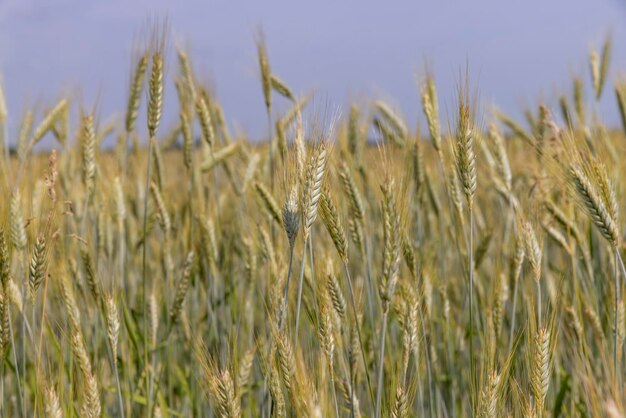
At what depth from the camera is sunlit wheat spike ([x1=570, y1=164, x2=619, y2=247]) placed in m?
1.67

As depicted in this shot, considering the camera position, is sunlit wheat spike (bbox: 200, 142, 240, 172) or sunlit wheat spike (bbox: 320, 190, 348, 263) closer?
sunlit wheat spike (bbox: 320, 190, 348, 263)

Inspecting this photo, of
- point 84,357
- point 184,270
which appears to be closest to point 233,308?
A: point 184,270

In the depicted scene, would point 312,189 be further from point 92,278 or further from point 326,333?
point 92,278

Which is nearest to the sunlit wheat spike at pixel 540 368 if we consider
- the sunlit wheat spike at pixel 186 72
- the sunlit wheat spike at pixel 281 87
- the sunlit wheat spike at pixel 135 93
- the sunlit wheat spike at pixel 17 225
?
the sunlit wheat spike at pixel 17 225

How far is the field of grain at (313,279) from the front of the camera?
5.27 feet

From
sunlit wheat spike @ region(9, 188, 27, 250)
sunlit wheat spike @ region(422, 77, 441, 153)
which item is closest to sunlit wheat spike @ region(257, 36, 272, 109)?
sunlit wheat spike @ region(422, 77, 441, 153)

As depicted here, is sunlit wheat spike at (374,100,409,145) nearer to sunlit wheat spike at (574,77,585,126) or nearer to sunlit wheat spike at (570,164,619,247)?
sunlit wheat spike at (574,77,585,126)

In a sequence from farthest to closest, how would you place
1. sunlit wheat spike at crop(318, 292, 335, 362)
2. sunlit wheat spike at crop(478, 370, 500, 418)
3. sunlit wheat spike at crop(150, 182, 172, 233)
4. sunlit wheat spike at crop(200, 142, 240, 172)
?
sunlit wheat spike at crop(200, 142, 240, 172)
sunlit wheat spike at crop(150, 182, 172, 233)
sunlit wheat spike at crop(318, 292, 335, 362)
sunlit wheat spike at crop(478, 370, 500, 418)

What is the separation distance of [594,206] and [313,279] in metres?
0.60

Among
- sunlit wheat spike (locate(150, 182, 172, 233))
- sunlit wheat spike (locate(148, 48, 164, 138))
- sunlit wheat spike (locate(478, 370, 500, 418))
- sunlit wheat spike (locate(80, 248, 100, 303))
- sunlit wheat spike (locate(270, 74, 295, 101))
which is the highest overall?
sunlit wheat spike (locate(270, 74, 295, 101))

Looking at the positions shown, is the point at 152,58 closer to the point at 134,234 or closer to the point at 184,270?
the point at 184,270

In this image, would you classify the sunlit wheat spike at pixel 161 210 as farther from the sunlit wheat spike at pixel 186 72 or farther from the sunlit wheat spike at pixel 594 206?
the sunlit wheat spike at pixel 594 206

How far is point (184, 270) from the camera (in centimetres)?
257

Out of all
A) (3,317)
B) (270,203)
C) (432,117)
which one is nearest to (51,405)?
(3,317)
